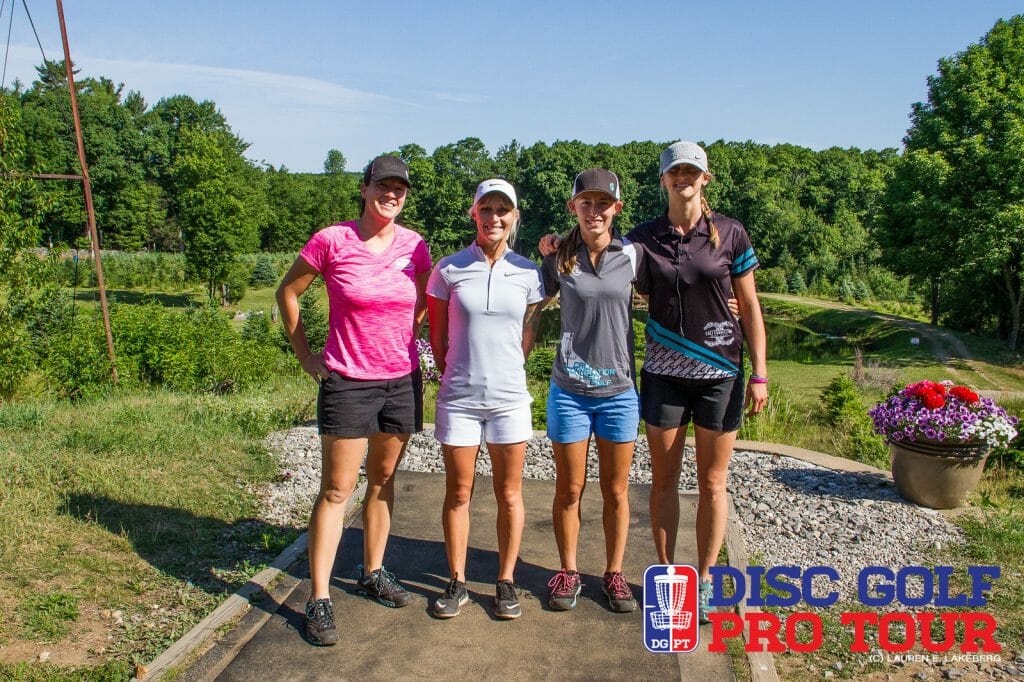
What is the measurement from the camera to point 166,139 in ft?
190

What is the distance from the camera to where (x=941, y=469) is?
18.2ft

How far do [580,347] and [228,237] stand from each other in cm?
2772

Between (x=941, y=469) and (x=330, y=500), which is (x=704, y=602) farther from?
(x=941, y=469)

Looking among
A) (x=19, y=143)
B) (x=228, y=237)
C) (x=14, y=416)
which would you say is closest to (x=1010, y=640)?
(x=14, y=416)

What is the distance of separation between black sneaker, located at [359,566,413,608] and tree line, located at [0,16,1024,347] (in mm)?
7201

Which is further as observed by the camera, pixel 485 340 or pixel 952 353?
pixel 952 353

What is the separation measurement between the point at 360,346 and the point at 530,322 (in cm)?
81

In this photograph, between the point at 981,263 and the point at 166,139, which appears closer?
the point at 981,263

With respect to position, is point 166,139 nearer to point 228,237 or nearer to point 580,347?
point 228,237

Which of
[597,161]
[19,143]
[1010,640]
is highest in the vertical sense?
[597,161]

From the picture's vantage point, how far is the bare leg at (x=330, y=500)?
3.54 m

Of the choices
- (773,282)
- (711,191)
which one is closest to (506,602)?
(773,282)

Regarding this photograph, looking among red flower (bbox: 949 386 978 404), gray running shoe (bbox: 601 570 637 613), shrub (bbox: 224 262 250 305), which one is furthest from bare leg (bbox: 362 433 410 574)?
shrub (bbox: 224 262 250 305)

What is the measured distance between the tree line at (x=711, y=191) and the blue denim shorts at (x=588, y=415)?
7802 mm
